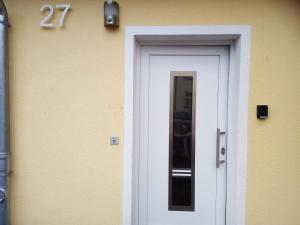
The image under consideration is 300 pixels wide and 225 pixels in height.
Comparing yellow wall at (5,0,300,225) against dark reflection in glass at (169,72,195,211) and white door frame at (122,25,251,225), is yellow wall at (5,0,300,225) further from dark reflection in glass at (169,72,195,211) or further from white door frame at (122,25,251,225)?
dark reflection in glass at (169,72,195,211)

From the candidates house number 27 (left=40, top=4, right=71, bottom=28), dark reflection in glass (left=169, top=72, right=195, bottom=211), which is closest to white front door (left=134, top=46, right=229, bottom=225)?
dark reflection in glass (left=169, top=72, right=195, bottom=211)

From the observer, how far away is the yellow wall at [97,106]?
2668 mm

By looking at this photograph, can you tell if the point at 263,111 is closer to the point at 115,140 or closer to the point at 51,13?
the point at 115,140

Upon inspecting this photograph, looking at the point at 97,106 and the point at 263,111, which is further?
the point at 97,106

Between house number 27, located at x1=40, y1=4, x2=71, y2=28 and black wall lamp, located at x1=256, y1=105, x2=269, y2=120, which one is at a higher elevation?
house number 27, located at x1=40, y1=4, x2=71, y2=28

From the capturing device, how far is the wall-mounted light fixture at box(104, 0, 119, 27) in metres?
2.66

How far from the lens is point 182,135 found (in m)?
2.99

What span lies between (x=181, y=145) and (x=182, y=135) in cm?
12

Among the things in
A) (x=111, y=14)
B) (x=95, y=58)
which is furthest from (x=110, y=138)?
(x=111, y=14)

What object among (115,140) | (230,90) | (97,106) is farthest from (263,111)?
(97,106)

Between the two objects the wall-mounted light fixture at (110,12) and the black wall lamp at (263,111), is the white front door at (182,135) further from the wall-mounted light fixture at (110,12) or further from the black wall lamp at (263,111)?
the wall-mounted light fixture at (110,12)

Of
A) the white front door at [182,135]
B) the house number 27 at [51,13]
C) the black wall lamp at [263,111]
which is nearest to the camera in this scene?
the black wall lamp at [263,111]

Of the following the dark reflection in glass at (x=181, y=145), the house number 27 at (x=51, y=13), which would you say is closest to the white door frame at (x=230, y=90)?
the dark reflection in glass at (x=181, y=145)

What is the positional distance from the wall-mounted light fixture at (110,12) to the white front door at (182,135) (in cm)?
50
